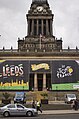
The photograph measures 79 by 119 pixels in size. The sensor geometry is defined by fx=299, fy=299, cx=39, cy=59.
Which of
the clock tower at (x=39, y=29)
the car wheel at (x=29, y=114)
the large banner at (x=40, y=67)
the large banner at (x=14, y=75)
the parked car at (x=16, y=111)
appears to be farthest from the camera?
the clock tower at (x=39, y=29)

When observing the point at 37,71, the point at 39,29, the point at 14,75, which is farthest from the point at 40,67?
the point at 39,29

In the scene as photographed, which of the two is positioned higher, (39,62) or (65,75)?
(39,62)

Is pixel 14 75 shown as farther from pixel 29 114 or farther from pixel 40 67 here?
pixel 29 114

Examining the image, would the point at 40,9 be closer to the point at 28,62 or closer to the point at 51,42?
the point at 51,42

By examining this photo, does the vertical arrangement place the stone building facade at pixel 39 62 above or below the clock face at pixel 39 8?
below

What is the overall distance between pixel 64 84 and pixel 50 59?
10.8 meters

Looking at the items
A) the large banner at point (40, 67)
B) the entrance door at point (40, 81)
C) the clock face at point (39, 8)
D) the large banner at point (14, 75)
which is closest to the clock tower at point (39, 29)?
the clock face at point (39, 8)

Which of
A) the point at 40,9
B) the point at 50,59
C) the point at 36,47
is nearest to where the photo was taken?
the point at 50,59

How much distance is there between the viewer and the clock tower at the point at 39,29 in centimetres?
8656

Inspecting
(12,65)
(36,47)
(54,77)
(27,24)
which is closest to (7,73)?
(12,65)

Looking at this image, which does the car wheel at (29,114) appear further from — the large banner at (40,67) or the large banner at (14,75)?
the large banner at (40,67)

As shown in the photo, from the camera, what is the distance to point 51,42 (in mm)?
87000

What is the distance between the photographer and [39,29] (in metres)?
92.3

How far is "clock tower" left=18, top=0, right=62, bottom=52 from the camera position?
86.6 meters
